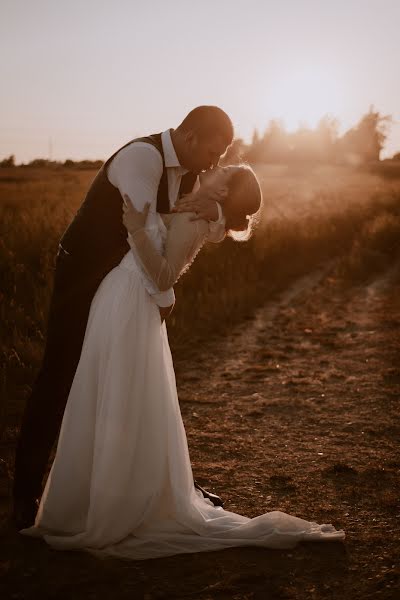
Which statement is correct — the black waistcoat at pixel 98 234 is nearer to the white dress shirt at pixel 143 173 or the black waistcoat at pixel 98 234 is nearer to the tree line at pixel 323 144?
the white dress shirt at pixel 143 173

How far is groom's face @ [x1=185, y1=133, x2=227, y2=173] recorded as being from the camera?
3.41 m

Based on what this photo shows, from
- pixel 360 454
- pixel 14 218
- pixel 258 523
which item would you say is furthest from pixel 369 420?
pixel 14 218

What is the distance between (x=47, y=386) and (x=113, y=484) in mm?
607

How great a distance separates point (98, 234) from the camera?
348 centimetres

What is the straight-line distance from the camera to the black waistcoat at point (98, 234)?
11.3 ft

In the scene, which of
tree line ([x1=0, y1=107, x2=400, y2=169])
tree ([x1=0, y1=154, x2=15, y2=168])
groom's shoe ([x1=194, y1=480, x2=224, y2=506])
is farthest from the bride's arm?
tree line ([x1=0, y1=107, x2=400, y2=169])

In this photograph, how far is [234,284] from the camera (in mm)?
10742

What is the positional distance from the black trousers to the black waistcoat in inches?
1.1

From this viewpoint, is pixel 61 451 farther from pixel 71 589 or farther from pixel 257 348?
pixel 257 348

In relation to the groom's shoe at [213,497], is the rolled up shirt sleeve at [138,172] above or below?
above

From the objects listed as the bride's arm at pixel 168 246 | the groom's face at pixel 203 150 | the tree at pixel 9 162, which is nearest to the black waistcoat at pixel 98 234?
the groom's face at pixel 203 150

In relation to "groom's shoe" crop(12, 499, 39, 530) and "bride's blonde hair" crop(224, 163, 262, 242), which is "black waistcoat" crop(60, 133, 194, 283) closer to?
"bride's blonde hair" crop(224, 163, 262, 242)

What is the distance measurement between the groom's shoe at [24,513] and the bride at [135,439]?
0.39 feet

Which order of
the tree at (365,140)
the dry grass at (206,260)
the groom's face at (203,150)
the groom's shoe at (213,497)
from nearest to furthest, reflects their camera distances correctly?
the groom's face at (203,150) < the groom's shoe at (213,497) < the dry grass at (206,260) < the tree at (365,140)
